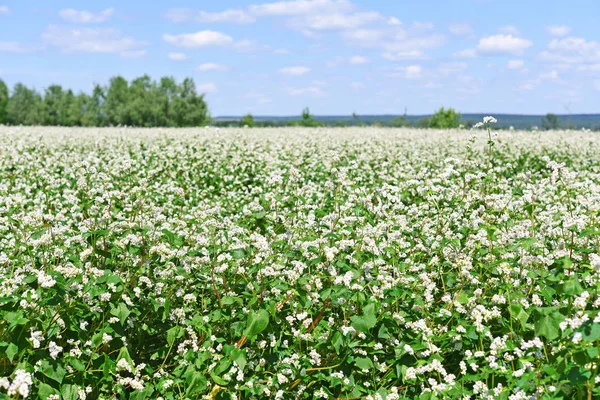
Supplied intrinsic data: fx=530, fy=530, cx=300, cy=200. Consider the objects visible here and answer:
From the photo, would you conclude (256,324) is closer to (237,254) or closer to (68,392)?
(237,254)

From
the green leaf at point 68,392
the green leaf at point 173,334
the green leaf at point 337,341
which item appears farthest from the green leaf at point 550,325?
the green leaf at point 68,392

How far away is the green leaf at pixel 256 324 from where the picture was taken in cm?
437

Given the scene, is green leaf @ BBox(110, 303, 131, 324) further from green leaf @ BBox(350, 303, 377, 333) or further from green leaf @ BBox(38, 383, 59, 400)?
green leaf @ BBox(350, 303, 377, 333)

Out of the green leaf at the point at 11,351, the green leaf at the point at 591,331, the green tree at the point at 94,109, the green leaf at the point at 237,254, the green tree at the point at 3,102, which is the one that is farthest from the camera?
the green tree at the point at 3,102

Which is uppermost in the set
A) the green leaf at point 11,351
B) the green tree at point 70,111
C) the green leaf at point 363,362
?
the green tree at point 70,111

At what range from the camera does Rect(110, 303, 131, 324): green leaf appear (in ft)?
15.1

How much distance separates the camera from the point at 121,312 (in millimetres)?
4648

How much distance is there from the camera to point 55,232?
5.59 metres

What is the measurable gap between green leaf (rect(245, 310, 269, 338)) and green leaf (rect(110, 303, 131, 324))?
1.11 metres

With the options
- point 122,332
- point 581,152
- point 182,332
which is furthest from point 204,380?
point 581,152

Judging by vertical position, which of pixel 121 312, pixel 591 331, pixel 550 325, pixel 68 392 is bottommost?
pixel 68 392

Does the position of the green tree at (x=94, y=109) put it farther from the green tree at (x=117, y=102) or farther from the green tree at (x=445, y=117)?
the green tree at (x=445, y=117)

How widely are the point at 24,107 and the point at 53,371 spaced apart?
120 metres

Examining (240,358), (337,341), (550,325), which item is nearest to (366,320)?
(337,341)
